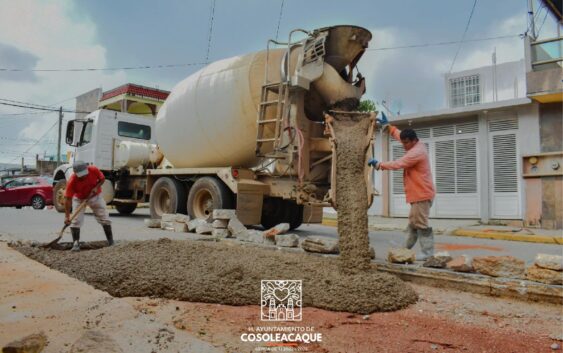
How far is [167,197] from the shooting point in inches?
387

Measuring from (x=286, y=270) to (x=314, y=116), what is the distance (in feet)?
12.5

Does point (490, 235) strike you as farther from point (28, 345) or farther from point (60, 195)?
point (60, 195)

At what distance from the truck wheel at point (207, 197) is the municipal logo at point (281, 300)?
4.44 meters

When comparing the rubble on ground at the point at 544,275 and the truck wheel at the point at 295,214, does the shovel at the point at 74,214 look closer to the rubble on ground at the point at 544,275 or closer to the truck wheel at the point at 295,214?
the truck wheel at the point at 295,214

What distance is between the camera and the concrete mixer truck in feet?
22.6

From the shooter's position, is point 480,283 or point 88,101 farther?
point 88,101

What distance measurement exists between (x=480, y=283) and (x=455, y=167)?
9.28 m

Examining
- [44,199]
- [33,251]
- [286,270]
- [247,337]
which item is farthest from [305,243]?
[44,199]

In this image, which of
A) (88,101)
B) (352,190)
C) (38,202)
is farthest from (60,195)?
(88,101)

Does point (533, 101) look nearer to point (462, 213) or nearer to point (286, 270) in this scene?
point (462, 213)

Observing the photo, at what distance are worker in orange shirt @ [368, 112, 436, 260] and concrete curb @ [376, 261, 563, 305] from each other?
53 centimetres

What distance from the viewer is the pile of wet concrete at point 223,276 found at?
339 cm

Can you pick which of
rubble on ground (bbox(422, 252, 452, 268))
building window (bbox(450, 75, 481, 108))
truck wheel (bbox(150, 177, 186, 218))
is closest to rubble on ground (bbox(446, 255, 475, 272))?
rubble on ground (bbox(422, 252, 452, 268))

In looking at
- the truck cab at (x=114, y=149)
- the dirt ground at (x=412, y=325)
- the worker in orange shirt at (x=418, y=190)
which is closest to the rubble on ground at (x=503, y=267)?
the dirt ground at (x=412, y=325)
